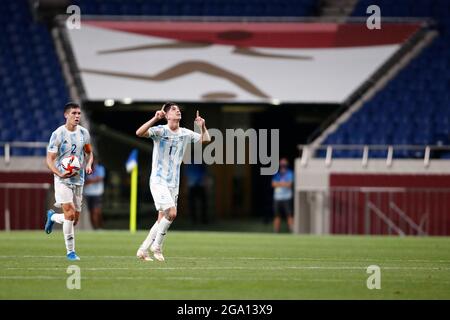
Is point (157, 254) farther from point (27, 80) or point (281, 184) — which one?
point (27, 80)

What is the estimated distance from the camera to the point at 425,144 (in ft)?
91.5

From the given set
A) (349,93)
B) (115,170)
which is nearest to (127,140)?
(115,170)

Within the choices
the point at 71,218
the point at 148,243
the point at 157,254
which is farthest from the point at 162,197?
the point at 71,218

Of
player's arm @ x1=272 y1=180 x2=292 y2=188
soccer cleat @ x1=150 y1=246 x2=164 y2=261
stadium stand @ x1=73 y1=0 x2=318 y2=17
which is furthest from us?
stadium stand @ x1=73 y1=0 x2=318 y2=17

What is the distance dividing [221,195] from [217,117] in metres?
3.05

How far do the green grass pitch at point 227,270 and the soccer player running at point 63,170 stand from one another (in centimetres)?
51

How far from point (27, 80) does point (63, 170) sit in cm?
1540

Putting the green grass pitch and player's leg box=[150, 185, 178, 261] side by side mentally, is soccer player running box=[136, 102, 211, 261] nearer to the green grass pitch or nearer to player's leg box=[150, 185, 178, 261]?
player's leg box=[150, 185, 178, 261]

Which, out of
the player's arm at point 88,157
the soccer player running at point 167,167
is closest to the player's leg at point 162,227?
the soccer player running at point 167,167

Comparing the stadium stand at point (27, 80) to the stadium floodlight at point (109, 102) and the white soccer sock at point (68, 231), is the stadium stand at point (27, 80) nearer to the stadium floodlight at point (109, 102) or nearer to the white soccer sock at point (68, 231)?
the stadium floodlight at point (109, 102)

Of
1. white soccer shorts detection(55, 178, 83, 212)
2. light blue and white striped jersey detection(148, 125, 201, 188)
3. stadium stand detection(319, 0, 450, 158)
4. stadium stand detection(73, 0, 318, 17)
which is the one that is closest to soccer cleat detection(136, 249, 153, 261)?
light blue and white striped jersey detection(148, 125, 201, 188)

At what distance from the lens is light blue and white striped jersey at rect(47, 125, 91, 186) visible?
14297 millimetres

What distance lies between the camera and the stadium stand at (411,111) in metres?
28.1

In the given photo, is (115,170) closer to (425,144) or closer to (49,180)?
(49,180)
